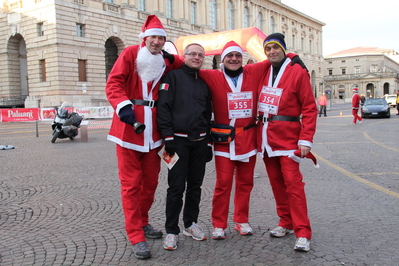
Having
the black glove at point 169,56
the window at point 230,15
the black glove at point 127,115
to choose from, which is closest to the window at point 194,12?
the window at point 230,15

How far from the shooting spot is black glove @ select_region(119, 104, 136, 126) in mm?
3535

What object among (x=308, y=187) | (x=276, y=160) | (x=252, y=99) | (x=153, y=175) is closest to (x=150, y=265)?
(x=153, y=175)

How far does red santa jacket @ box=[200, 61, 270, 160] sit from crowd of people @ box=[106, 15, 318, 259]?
0.4 inches

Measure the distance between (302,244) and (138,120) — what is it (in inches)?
77.0

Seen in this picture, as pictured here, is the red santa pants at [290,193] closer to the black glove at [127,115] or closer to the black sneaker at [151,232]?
the black sneaker at [151,232]

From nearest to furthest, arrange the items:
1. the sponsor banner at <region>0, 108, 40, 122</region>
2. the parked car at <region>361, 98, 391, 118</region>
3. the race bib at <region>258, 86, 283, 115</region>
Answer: the race bib at <region>258, 86, 283, 115</region> → the sponsor banner at <region>0, 108, 40, 122</region> → the parked car at <region>361, 98, 391, 118</region>

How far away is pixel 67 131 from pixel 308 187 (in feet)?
32.6

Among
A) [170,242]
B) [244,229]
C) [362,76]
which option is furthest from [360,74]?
[170,242]

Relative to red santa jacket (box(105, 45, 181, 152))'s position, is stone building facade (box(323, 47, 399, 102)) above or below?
above

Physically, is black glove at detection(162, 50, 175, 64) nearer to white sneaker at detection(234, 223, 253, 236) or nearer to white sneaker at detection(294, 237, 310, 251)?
white sneaker at detection(234, 223, 253, 236)

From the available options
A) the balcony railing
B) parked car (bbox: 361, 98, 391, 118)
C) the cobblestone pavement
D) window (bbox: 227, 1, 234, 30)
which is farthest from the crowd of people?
the balcony railing

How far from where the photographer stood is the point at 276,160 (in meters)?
4.05

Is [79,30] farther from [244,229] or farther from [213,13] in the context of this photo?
[244,229]

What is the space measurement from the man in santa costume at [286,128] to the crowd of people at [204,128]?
0.03 ft
